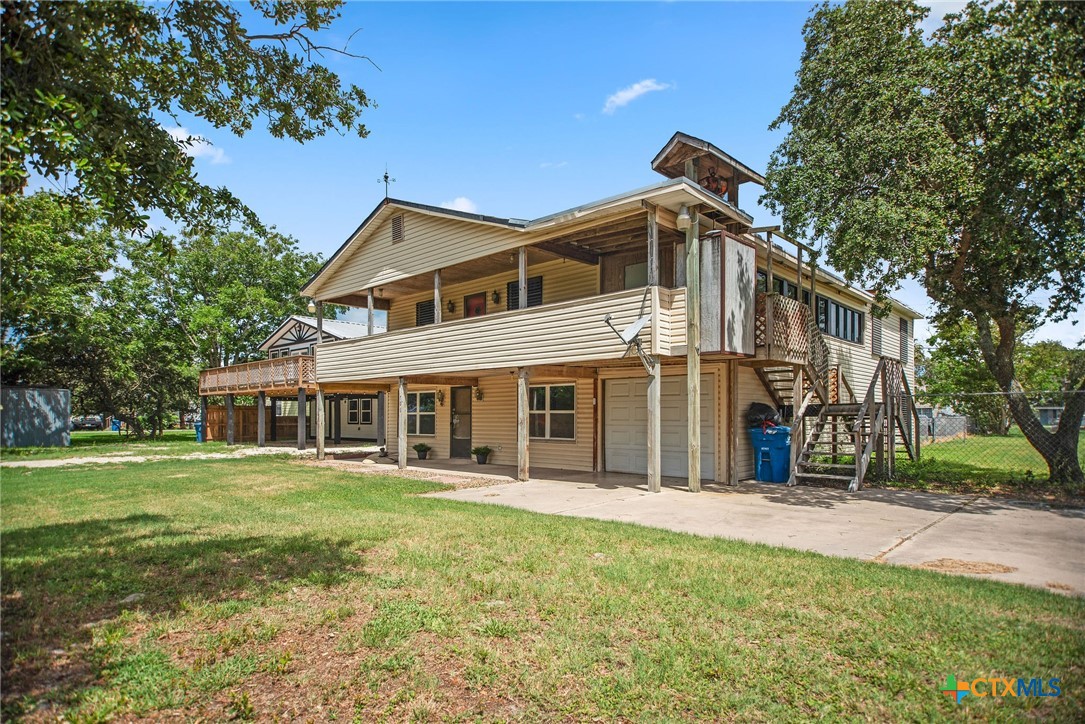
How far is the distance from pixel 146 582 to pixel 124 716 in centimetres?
249

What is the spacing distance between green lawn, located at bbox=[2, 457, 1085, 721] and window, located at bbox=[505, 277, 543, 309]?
9.19 meters

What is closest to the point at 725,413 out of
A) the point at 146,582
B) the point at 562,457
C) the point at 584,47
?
the point at 562,457

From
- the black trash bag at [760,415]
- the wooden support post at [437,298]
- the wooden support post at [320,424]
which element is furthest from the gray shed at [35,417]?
the black trash bag at [760,415]

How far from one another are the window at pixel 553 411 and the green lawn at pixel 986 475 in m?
7.21

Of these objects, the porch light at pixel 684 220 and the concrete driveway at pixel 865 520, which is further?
the porch light at pixel 684 220

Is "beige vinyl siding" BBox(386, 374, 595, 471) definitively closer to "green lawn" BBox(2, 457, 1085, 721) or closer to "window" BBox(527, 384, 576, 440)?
"window" BBox(527, 384, 576, 440)

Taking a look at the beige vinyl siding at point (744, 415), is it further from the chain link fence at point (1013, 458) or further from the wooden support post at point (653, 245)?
the wooden support post at point (653, 245)

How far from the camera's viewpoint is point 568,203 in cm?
1238

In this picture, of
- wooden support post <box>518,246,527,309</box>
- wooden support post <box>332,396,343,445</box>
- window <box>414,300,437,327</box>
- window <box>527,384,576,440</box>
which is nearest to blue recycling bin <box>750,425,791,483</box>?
window <box>527,384,576,440</box>

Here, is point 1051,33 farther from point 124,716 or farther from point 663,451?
point 124,716

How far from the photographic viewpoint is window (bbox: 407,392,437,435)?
63.0 ft

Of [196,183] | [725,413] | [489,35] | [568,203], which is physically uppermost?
[489,35]

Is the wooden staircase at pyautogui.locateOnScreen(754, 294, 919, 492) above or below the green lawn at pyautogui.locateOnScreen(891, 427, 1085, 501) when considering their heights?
above

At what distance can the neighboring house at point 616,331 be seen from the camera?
35.9ft
